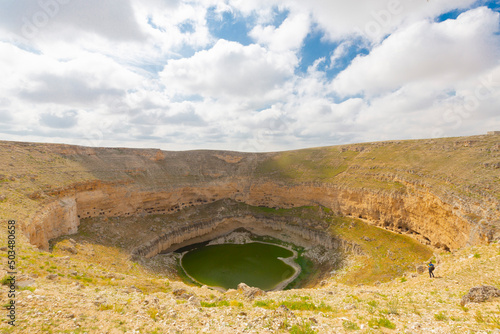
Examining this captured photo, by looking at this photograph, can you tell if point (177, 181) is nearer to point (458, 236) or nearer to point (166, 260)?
point (166, 260)

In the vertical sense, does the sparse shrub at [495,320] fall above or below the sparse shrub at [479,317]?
above

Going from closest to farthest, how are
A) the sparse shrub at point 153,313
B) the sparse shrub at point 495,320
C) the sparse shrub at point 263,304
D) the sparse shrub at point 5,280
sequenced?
1. the sparse shrub at point 495,320
2. the sparse shrub at point 153,313
3. the sparse shrub at point 5,280
4. the sparse shrub at point 263,304

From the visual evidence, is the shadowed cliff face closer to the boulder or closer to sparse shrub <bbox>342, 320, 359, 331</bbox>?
the boulder

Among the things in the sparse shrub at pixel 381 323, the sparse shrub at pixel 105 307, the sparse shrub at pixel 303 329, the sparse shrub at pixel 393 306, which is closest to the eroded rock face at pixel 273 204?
the sparse shrub at pixel 393 306

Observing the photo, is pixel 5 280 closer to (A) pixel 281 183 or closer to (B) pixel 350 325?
(B) pixel 350 325

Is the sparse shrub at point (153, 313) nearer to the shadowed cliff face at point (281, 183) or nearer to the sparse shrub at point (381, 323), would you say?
the sparse shrub at point (381, 323)

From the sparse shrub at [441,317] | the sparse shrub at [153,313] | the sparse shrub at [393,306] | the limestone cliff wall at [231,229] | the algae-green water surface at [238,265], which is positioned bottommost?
the algae-green water surface at [238,265]

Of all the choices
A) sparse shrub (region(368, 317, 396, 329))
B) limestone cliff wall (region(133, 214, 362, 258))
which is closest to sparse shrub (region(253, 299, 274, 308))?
sparse shrub (region(368, 317, 396, 329))
